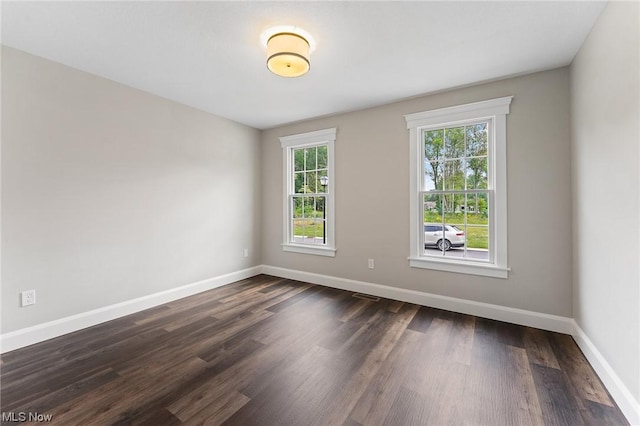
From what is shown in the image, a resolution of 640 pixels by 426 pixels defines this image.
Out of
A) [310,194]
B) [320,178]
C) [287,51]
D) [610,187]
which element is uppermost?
[287,51]

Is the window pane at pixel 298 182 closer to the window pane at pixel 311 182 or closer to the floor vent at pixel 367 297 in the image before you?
the window pane at pixel 311 182

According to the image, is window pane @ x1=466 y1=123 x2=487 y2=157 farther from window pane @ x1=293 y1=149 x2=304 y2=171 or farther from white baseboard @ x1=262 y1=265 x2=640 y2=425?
window pane @ x1=293 y1=149 x2=304 y2=171

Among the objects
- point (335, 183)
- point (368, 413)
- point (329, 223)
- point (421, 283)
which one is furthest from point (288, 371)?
point (335, 183)

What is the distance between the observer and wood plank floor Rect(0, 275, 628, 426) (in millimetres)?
1564

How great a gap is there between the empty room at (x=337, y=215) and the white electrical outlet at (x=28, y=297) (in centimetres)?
4

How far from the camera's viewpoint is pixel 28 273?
236 centimetres

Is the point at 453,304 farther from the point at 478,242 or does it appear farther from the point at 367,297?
the point at 367,297

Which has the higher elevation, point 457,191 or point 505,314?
point 457,191

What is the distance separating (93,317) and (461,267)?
3.99 meters

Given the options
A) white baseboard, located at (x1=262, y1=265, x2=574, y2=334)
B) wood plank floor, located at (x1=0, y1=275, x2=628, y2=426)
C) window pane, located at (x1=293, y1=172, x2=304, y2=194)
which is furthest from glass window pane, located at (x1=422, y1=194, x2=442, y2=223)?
window pane, located at (x1=293, y1=172, x2=304, y2=194)

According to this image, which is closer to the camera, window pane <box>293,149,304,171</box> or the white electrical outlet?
the white electrical outlet

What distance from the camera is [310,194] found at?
4.37 m

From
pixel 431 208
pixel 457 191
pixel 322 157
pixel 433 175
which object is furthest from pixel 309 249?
pixel 457 191

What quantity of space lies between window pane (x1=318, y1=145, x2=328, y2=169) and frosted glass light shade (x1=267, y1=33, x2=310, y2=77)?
211 centimetres
